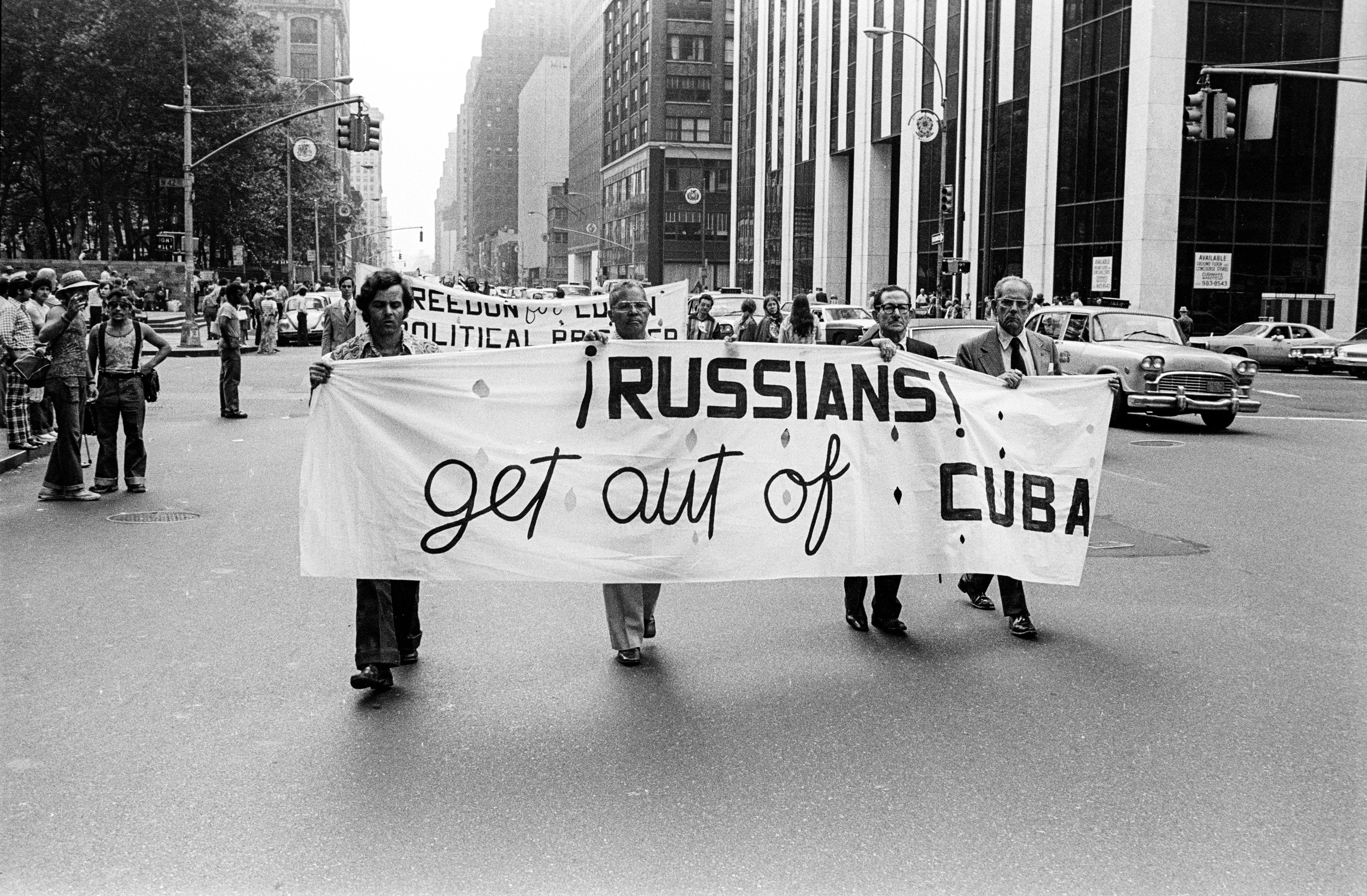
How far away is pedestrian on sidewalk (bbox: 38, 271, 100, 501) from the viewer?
11.9 meters

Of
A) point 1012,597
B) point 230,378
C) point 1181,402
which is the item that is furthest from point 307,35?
point 1012,597

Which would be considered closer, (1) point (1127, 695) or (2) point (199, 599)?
(1) point (1127, 695)

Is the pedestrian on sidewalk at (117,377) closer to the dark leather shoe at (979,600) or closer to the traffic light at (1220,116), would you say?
the dark leather shoe at (979,600)

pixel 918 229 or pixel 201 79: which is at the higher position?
pixel 201 79

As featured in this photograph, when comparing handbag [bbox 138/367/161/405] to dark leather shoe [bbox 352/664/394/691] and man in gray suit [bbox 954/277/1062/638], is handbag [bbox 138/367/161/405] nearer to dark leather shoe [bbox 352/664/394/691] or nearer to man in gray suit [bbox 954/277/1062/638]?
dark leather shoe [bbox 352/664/394/691]

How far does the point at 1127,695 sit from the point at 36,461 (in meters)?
12.6

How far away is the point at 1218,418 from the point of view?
19281 mm

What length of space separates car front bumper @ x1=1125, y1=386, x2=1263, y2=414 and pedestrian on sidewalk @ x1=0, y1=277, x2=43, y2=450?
549 inches

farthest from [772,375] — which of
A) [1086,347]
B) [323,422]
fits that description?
[1086,347]

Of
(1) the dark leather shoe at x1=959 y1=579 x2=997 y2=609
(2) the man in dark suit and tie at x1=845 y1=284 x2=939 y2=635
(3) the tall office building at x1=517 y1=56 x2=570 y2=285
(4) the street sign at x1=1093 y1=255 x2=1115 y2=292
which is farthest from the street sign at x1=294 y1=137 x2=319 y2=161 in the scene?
(3) the tall office building at x1=517 y1=56 x2=570 y2=285

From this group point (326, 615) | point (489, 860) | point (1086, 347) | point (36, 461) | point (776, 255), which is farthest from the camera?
point (776, 255)

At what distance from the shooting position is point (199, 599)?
8.02 metres

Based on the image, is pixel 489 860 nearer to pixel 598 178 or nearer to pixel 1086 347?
pixel 1086 347

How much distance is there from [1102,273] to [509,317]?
2906 cm
